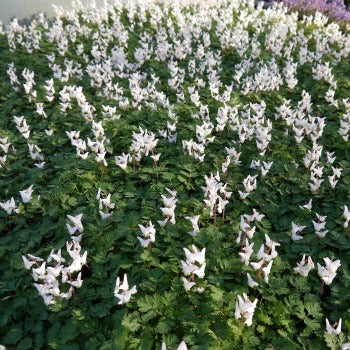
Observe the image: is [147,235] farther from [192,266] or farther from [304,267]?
[304,267]

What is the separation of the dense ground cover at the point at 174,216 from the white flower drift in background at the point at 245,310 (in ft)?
0.05

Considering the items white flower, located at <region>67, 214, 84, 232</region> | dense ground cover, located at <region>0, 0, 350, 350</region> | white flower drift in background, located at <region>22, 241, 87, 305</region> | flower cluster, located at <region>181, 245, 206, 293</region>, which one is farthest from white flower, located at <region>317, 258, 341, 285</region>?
white flower, located at <region>67, 214, 84, 232</region>

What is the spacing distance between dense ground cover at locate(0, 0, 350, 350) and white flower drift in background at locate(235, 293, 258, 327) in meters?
0.01

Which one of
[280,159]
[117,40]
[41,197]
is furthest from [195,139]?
[117,40]

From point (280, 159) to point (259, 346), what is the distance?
10.1 ft

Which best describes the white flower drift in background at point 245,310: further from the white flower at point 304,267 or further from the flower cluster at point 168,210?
the flower cluster at point 168,210

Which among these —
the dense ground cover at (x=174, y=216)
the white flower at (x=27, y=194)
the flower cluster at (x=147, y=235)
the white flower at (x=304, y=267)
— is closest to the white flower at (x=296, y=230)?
the dense ground cover at (x=174, y=216)

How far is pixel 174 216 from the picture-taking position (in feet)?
14.5

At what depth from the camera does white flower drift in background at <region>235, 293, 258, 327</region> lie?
309cm

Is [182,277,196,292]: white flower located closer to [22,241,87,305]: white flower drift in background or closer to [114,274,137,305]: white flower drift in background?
[114,274,137,305]: white flower drift in background

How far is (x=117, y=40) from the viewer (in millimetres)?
10523

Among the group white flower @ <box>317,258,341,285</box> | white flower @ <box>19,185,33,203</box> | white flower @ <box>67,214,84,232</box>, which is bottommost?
white flower @ <box>19,185,33,203</box>

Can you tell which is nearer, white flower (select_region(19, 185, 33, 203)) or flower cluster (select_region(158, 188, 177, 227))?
flower cluster (select_region(158, 188, 177, 227))

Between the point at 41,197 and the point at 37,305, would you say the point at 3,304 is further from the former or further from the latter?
the point at 41,197
